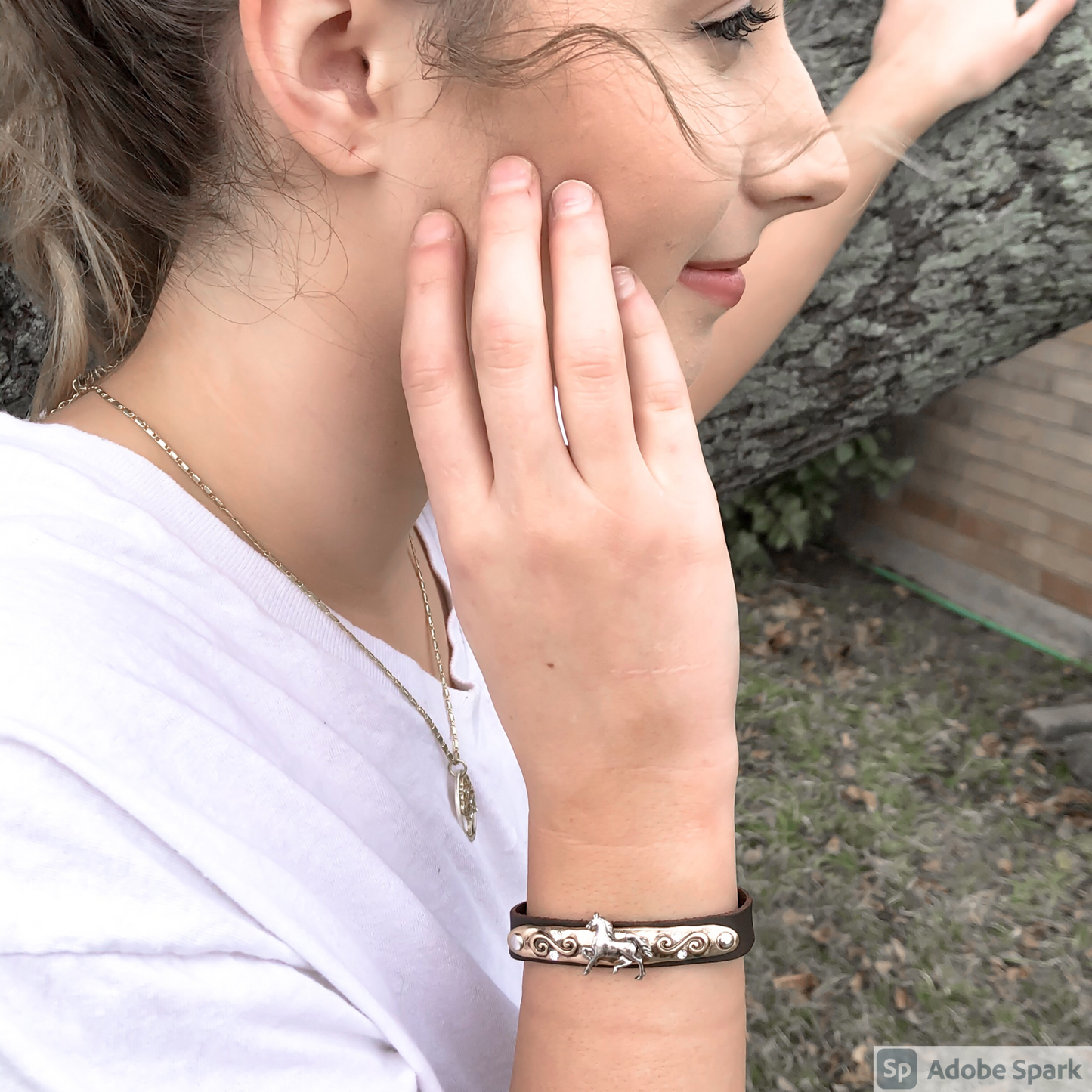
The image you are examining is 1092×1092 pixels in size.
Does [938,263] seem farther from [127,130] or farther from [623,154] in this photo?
[127,130]

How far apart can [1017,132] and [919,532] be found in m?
3.00

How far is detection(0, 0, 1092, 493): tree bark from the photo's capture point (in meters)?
1.67

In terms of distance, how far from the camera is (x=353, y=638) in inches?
49.8

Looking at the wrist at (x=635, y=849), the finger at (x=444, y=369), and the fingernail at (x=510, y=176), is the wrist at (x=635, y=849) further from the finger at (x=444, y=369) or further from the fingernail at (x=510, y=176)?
the fingernail at (x=510, y=176)

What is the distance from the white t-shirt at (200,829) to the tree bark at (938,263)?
931 mm

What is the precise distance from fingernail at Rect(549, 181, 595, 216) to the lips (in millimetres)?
195

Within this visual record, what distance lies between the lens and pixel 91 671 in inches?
33.8

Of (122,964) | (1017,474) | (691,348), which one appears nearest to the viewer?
(122,964)

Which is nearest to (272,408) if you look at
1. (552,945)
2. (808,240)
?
(552,945)

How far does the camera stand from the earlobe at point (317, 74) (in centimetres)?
95

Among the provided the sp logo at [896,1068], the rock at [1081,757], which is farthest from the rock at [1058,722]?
the sp logo at [896,1068]

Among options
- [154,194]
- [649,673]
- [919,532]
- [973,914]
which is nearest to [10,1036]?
[649,673]

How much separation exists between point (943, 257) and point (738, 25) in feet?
3.36

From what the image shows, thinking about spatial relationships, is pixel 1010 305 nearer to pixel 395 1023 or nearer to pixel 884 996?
pixel 395 1023
